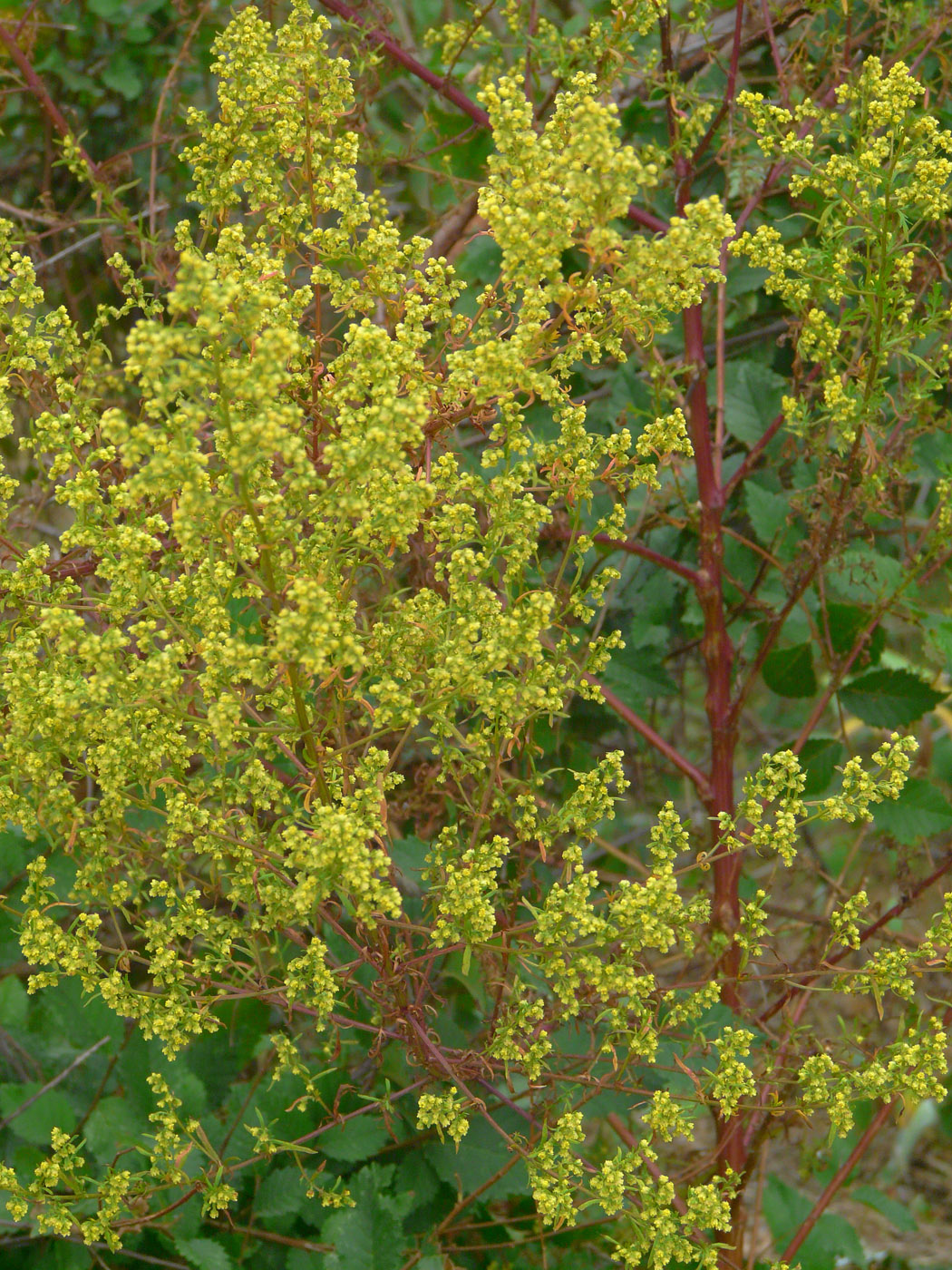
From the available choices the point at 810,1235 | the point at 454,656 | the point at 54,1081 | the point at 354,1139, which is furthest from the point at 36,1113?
the point at 810,1235

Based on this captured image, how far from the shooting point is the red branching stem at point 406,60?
7.15ft

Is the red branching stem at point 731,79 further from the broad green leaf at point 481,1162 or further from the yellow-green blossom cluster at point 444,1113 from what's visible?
the broad green leaf at point 481,1162

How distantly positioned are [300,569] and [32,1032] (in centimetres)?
139

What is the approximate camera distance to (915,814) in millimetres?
2260

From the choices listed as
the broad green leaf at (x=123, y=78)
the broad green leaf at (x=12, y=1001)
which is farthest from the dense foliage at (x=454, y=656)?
the broad green leaf at (x=123, y=78)

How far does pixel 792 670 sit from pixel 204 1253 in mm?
1426

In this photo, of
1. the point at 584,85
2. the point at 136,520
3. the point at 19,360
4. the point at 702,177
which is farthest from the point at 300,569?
the point at 702,177

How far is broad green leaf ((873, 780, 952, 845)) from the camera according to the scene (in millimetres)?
2234

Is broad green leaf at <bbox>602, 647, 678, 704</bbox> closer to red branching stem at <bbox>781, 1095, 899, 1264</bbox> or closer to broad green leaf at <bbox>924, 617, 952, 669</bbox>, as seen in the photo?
broad green leaf at <bbox>924, 617, 952, 669</bbox>

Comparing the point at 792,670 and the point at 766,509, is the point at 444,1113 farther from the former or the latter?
the point at 766,509

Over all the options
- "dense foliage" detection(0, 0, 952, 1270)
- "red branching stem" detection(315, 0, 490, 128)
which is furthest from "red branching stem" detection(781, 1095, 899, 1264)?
"red branching stem" detection(315, 0, 490, 128)

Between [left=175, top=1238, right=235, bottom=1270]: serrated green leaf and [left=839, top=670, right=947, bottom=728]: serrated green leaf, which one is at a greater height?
[left=839, top=670, right=947, bottom=728]: serrated green leaf

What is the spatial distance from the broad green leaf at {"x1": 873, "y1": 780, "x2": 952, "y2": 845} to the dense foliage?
0.4 inches

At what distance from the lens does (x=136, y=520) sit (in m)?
1.45
